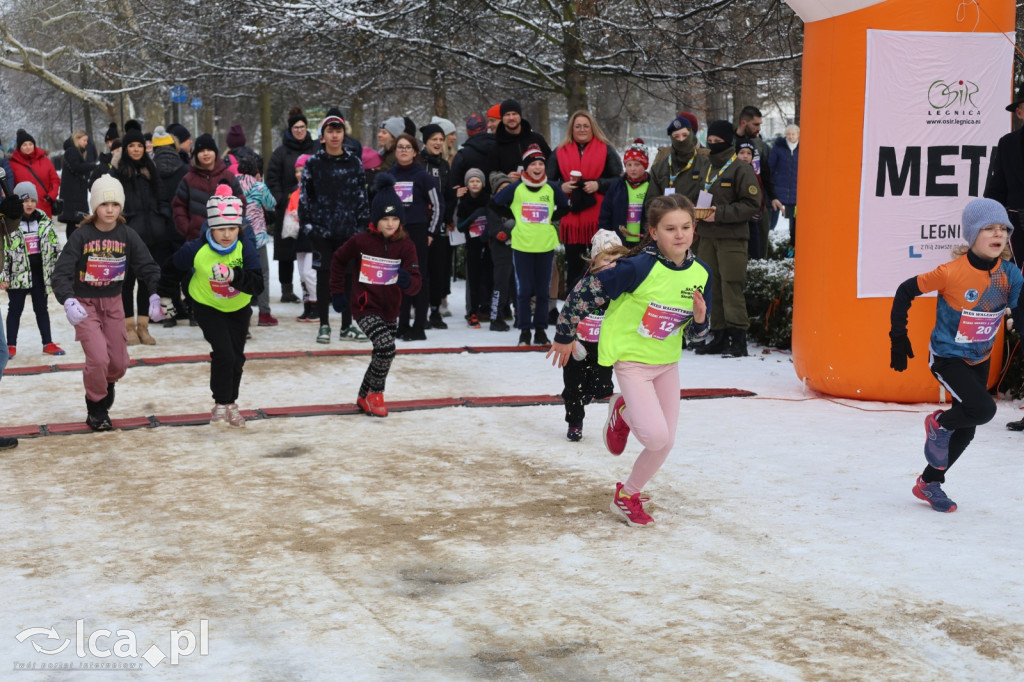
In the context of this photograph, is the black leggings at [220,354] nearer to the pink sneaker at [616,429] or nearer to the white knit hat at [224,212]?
the white knit hat at [224,212]

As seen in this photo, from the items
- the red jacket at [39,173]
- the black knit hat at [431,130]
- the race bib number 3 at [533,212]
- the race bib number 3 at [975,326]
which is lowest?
the race bib number 3 at [975,326]

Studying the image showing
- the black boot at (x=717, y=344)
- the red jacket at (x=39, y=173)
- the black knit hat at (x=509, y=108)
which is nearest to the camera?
the black boot at (x=717, y=344)

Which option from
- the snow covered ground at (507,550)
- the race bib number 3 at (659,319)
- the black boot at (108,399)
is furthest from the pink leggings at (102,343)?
the race bib number 3 at (659,319)

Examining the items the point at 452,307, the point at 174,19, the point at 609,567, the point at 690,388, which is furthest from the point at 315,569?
the point at 174,19

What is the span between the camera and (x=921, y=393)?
884 centimetres

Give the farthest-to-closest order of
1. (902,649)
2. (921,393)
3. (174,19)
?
1. (174,19)
2. (921,393)
3. (902,649)

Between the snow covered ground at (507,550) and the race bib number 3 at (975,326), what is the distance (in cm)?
90

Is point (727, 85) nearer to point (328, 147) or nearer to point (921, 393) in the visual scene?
point (328, 147)

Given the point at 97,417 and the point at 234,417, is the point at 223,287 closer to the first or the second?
the point at 234,417

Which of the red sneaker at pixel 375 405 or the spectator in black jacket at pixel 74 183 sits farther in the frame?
the spectator in black jacket at pixel 74 183

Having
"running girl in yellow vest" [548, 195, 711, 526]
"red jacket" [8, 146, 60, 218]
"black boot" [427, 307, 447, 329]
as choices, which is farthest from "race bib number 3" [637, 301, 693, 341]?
"red jacket" [8, 146, 60, 218]

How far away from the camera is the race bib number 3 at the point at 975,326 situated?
6.28 m

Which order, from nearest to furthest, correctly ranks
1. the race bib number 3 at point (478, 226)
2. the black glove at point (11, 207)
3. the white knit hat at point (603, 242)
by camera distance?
the white knit hat at point (603, 242) → the black glove at point (11, 207) → the race bib number 3 at point (478, 226)

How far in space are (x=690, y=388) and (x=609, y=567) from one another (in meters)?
4.28
